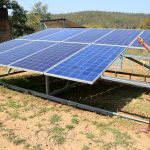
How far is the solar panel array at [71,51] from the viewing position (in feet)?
33.9

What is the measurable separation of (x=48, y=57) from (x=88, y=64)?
83.6 inches

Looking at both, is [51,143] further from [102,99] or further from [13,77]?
[13,77]

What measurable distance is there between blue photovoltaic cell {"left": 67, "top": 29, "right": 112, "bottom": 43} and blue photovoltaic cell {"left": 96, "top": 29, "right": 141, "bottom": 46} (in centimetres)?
46

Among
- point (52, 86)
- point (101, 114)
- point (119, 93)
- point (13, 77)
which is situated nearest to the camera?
point (101, 114)

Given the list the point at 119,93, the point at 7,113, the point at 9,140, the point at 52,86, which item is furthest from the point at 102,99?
the point at 9,140

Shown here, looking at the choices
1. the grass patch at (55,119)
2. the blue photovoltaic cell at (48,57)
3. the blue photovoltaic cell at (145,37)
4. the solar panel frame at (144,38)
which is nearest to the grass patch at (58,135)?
the grass patch at (55,119)

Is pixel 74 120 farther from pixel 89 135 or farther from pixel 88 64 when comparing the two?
pixel 88 64

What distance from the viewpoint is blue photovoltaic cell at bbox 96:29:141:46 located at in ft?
41.0

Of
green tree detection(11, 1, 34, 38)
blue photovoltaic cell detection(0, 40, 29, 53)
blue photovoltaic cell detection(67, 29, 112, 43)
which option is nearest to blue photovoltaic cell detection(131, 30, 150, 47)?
blue photovoltaic cell detection(67, 29, 112, 43)

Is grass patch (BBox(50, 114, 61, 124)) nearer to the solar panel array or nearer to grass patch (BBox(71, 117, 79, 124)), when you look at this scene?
grass patch (BBox(71, 117, 79, 124))

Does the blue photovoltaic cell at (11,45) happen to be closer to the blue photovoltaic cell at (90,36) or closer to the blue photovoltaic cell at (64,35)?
the blue photovoltaic cell at (64,35)

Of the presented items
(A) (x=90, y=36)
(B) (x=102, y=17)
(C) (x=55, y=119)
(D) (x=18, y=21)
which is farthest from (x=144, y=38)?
(B) (x=102, y=17)

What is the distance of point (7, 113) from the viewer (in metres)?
10.7

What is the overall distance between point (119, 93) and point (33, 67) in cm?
445
